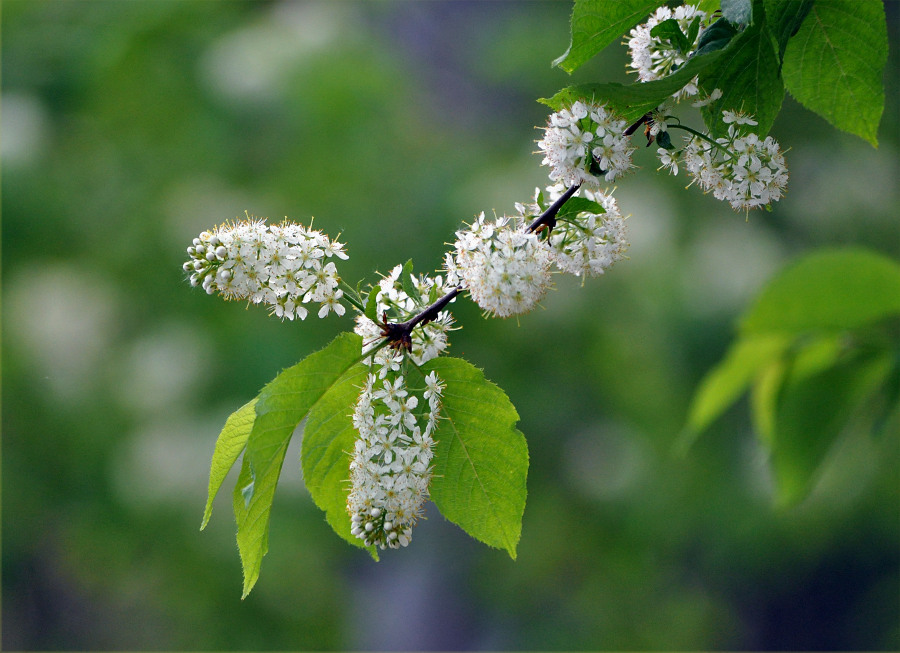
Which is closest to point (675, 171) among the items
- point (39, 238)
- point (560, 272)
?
point (560, 272)

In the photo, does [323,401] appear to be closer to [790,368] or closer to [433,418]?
[433,418]

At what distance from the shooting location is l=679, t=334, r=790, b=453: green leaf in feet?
5.32

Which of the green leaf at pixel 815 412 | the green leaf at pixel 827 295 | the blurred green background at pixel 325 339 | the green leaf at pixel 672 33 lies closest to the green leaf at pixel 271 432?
the green leaf at pixel 672 33

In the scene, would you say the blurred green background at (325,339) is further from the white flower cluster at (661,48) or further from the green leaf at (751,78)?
the green leaf at (751,78)

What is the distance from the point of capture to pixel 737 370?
1670 mm

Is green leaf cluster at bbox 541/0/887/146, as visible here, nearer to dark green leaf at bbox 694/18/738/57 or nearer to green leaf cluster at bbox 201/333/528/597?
dark green leaf at bbox 694/18/738/57

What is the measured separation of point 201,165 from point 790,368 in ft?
19.4

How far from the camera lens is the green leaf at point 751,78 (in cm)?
83

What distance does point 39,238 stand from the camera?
6.48m

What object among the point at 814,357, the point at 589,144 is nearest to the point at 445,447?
the point at 589,144

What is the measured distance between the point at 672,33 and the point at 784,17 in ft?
0.40

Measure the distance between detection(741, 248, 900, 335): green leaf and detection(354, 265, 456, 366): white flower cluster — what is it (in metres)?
0.81

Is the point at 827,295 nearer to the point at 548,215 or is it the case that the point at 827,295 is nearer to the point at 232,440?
the point at 548,215

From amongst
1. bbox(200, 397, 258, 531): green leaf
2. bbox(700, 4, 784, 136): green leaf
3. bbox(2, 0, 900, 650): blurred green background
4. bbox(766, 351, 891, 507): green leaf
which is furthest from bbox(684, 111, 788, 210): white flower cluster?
bbox(2, 0, 900, 650): blurred green background
